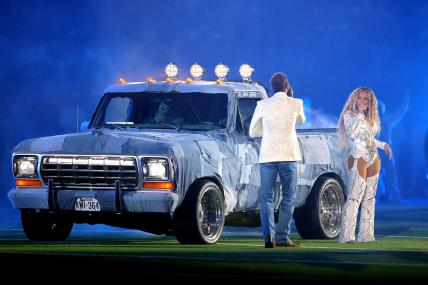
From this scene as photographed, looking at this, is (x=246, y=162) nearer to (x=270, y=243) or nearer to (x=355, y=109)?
(x=355, y=109)

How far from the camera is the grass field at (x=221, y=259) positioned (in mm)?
18906

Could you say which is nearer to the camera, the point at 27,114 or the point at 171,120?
the point at 171,120

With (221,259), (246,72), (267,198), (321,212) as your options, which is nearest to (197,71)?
(246,72)

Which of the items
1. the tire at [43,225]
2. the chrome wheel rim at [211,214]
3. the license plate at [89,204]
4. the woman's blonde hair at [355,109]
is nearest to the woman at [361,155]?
the woman's blonde hair at [355,109]

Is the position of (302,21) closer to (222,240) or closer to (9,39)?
(9,39)

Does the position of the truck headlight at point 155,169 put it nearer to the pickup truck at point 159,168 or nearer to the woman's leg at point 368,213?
the pickup truck at point 159,168

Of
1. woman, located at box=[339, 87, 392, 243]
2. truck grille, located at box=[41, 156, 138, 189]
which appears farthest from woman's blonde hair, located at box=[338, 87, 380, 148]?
truck grille, located at box=[41, 156, 138, 189]

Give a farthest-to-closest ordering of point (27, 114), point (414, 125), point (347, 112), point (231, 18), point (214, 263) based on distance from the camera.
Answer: point (414, 125)
point (231, 18)
point (27, 114)
point (347, 112)
point (214, 263)

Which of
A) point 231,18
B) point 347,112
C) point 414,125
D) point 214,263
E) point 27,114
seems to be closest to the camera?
point 214,263

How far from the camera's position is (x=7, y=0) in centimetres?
4544

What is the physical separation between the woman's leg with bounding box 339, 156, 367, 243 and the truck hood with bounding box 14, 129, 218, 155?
1701mm

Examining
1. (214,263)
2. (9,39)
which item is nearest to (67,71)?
(9,39)

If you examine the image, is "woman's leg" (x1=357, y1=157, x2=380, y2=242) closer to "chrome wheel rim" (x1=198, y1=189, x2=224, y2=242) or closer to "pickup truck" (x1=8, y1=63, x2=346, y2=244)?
"pickup truck" (x1=8, y1=63, x2=346, y2=244)

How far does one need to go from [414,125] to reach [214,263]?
3095cm
